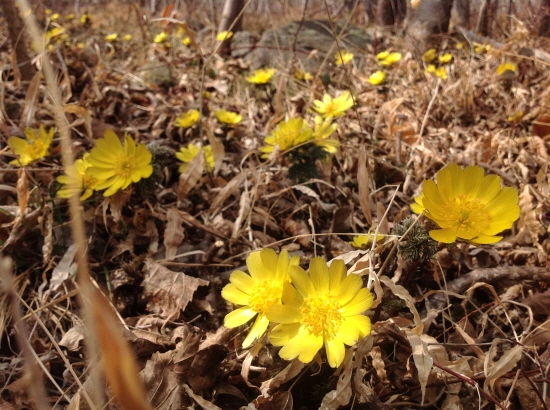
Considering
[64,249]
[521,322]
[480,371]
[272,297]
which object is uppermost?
[272,297]

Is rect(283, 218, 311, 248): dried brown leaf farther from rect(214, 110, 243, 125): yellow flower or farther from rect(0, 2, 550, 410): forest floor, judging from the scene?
rect(214, 110, 243, 125): yellow flower

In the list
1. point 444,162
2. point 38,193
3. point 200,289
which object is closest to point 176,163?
point 38,193

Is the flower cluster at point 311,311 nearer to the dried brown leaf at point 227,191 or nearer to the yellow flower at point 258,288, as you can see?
the yellow flower at point 258,288

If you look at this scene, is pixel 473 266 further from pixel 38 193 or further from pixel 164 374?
pixel 38 193

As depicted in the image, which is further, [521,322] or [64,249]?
[64,249]

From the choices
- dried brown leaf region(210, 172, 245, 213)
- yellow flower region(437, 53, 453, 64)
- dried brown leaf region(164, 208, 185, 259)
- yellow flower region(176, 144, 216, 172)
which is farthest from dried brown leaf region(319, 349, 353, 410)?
yellow flower region(437, 53, 453, 64)

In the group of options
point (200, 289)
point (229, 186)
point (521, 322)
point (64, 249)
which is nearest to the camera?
point (521, 322)

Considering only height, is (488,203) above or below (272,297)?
above
